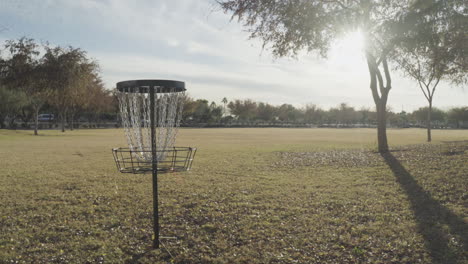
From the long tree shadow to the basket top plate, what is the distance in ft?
18.8

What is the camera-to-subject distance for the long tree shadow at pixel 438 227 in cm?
705

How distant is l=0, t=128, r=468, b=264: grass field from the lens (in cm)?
720

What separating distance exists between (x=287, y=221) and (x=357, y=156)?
41.1 feet

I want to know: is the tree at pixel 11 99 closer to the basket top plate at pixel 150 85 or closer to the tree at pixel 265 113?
the basket top plate at pixel 150 85

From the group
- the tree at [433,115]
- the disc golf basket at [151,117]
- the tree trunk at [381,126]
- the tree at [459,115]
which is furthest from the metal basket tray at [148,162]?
the tree at [433,115]

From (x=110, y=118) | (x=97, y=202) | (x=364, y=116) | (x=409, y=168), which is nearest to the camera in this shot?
(x=97, y=202)

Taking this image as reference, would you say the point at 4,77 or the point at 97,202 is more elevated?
the point at 4,77

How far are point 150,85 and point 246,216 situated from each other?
451 cm

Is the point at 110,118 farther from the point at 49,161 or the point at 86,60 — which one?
the point at 49,161

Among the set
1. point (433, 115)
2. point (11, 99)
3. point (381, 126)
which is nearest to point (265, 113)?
point (433, 115)

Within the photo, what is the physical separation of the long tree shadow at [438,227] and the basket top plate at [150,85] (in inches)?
226

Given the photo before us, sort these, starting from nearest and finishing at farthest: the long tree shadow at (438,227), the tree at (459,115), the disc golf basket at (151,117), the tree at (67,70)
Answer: the disc golf basket at (151,117) < the long tree shadow at (438,227) < the tree at (67,70) < the tree at (459,115)

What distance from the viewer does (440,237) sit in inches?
307

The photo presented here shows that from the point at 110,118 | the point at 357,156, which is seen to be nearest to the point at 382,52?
the point at 357,156
